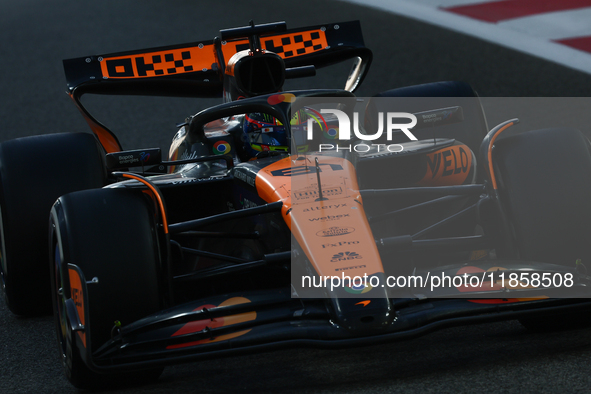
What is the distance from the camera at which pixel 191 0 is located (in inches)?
452

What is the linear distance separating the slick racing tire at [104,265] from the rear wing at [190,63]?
6.49 feet

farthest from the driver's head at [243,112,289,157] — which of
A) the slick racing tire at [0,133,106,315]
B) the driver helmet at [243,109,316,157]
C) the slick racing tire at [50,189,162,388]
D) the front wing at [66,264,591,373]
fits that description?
the front wing at [66,264,591,373]

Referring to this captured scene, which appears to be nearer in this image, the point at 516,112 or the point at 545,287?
the point at 545,287

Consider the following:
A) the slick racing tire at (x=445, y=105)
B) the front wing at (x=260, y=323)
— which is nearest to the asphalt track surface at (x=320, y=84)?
the front wing at (x=260, y=323)

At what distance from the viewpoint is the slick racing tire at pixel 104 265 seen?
2.39 m

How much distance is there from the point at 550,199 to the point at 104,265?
1.51 m

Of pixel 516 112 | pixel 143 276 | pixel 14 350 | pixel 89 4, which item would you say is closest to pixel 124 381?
pixel 143 276

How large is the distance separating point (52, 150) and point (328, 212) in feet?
4.58

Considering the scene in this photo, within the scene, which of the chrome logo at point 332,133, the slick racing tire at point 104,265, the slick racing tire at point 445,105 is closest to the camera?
the slick racing tire at point 104,265

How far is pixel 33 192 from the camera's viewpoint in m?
3.27

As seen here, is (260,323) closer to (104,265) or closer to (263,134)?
(104,265)

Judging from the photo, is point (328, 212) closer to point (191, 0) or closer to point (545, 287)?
point (545, 287)

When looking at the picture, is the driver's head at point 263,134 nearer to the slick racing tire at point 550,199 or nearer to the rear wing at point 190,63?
the slick racing tire at point 550,199

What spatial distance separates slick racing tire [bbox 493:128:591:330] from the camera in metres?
2.65
